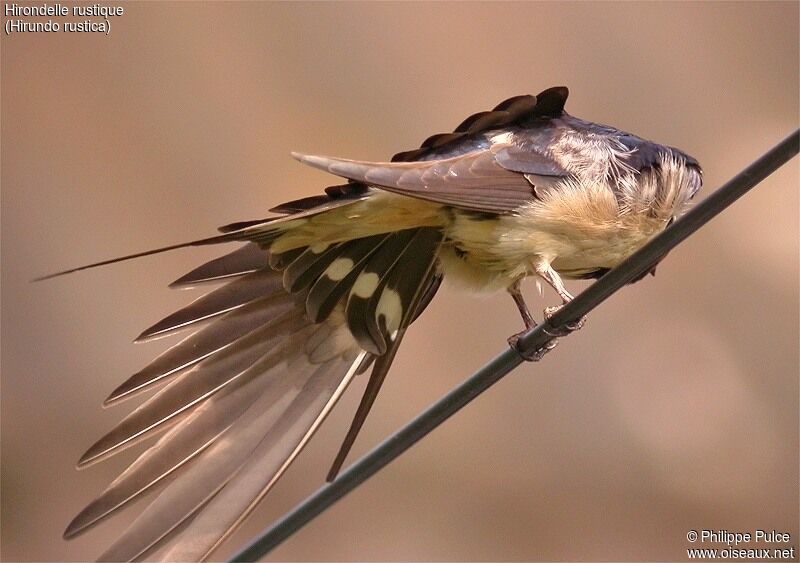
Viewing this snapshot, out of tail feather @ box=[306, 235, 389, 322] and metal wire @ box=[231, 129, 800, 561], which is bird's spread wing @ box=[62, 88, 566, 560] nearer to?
tail feather @ box=[306, 235, 389, 322]

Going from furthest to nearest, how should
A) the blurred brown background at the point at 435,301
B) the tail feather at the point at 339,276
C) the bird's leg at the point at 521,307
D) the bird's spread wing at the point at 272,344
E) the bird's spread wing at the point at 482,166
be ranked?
the blurred brown background at the point at 435,301, the bird's leg at the point at 521,307, the tail feather at the point at 339,276, the bird's spread wing at the point at 272,344, the bird's spread wing at the point at 482,166

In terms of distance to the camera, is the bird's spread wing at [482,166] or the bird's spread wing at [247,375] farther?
the bird's spread wing at [247,375]

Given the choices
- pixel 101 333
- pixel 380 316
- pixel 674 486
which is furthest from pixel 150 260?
pixel 380 316

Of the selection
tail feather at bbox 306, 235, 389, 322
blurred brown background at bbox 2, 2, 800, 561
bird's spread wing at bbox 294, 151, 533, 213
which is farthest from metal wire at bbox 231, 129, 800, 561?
blurred brown background at bbox 2, 2, 800, 561

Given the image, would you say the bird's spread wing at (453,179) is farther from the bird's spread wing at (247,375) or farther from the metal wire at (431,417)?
the metal wire at (431,417)

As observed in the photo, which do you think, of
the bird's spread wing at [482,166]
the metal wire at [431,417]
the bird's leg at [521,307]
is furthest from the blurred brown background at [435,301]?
the metal wire at [431,417]

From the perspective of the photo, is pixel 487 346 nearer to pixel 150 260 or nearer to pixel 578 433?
pixel 578 433
